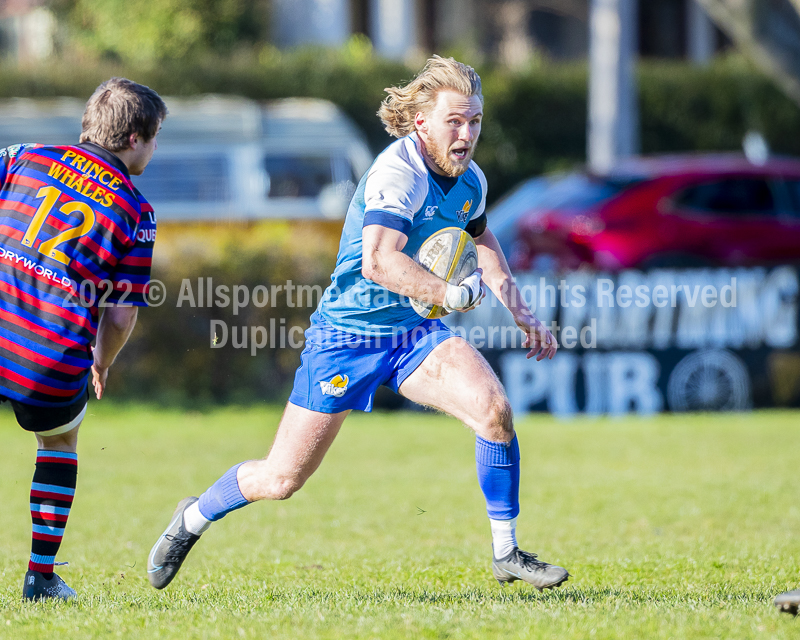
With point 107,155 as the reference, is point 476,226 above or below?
below

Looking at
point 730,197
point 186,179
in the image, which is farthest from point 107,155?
point 186,179

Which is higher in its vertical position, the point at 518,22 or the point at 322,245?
the point at 518,22

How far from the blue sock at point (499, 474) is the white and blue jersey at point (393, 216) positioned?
1.99ft

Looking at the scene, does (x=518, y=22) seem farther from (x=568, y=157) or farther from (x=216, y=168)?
(x=216, y=168)

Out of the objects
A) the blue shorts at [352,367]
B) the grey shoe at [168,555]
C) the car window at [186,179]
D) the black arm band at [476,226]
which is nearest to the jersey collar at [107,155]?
the blue shorts at [352,367]

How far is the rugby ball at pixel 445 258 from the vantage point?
4.25 metres

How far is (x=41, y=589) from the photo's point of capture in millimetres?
4320

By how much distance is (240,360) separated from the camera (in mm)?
10688

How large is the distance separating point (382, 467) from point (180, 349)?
305 centimetres

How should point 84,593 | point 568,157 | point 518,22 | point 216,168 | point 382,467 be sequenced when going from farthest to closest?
point 518,22 < point 568,157 < point 216,168 < point 382,467 < point 84,593

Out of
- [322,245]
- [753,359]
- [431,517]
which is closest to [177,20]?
[322,245]

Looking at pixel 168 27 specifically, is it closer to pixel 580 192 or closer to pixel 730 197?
pixel 580 192

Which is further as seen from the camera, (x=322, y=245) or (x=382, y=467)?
(x=322, y=245)

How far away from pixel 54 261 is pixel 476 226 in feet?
5.71
